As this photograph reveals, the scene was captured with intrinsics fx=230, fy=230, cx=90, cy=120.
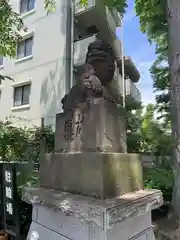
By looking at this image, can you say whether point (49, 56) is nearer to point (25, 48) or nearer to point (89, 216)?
point (25, 48)

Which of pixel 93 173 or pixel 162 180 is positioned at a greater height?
pixel 93 173

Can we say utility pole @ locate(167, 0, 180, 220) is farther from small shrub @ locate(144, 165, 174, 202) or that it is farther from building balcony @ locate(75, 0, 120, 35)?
building balcony @ locate(75, 0, 120, 35)

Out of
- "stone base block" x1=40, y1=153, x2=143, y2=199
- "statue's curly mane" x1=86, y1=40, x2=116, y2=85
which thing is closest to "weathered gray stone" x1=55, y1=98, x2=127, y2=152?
"stone base block" x1=40, y1=153, x2=143, y2=199

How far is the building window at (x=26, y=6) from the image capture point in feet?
39.3

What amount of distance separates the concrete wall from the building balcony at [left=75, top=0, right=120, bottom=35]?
2.61 feet

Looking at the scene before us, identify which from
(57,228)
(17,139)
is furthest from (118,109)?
(17,139)

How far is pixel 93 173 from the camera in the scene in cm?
215

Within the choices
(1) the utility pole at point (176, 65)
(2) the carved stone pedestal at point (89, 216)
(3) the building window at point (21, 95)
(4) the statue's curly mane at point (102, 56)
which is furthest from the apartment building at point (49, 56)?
(2) the carved stone pedestal at point (89, 216)

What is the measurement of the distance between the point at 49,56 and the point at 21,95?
250 cm

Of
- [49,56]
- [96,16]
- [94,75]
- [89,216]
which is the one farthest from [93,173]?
[96,16]

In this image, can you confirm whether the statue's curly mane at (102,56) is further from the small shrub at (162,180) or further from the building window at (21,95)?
the building window at (21,95)

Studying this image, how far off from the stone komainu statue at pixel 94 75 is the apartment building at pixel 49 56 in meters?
6.82

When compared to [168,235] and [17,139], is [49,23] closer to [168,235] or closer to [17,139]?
[17,139]

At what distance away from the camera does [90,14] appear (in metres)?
10.6
